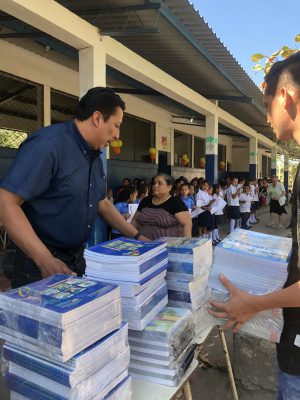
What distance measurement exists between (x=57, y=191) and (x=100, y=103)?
0.44m

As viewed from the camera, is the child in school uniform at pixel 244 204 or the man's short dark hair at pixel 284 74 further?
the child in school uniform at pixel 244 204

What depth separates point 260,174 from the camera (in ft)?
84.1

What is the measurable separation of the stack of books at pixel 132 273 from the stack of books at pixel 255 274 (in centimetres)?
26

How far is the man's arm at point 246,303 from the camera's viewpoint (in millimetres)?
1096

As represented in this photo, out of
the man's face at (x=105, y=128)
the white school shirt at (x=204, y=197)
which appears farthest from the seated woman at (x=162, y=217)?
the white school shirt at (x=204, y=197)

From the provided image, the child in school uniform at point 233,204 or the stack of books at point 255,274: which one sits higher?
the stack of books at point 255,274

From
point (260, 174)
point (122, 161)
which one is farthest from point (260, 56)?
point (260, 174)

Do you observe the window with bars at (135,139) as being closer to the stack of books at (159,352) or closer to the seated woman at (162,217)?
the seated woman at (162,217)

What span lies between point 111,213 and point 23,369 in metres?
1.09

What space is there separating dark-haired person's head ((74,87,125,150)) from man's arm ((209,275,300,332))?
0.85 meters

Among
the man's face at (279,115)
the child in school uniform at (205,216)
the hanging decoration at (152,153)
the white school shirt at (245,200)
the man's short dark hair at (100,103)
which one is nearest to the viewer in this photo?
the man's face at (279,115)

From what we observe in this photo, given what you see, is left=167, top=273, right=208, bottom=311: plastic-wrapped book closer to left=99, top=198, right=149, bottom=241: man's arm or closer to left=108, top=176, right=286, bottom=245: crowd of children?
left=99, top=198, right=149, bottom=241: man's arm

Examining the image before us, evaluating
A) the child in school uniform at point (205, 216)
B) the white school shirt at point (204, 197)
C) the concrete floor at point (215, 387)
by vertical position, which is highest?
the white school shirt at point (204, 197)

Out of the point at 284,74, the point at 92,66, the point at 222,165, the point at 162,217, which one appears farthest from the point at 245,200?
the point at 284,74
